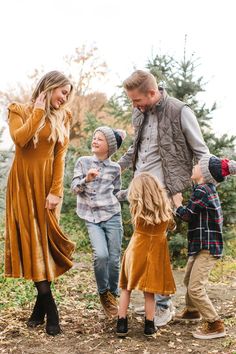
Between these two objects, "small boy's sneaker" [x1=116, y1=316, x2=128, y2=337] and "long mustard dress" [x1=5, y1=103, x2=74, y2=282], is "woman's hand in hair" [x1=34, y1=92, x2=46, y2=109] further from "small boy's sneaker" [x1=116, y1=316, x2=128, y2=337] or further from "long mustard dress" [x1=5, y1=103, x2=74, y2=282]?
"small boy's sneaker" [x1=116, y1=316, x2=128, y2=337]

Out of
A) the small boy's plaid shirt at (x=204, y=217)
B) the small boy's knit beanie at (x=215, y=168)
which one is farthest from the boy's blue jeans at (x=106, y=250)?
the small boy's knit beanie at (x=215, y=168)

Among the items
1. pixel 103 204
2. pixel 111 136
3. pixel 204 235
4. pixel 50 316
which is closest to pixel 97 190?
pixel 103 204

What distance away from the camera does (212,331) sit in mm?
4777

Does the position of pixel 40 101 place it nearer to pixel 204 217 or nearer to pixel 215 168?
pixel 215 168

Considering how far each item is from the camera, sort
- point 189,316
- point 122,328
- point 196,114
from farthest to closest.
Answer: point 196,114 < point 189,316 < point 122,328

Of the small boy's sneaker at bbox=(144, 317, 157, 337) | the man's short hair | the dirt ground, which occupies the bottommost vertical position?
the dirt ground

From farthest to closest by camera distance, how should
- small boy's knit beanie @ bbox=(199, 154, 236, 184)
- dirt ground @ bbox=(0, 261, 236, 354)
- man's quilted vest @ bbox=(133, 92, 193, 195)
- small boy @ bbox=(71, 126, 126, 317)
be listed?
small boy @ bbox=(71, 126, 126, 317) → man's quilted vest @ bbox=(133, 92, 193, 195) → small boy's knit beanie @ bbox=(199, 154, 236, 184) → dirt ground @ bbox=(0, 261, 236, 354)

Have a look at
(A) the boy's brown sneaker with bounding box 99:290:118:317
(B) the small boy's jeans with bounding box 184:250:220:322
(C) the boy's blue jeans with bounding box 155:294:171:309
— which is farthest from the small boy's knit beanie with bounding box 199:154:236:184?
(A) the boy's brown sneaker with bounding box 99:290:118:317

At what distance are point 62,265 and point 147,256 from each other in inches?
33.3

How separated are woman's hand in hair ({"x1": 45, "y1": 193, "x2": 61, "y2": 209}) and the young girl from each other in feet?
2.18

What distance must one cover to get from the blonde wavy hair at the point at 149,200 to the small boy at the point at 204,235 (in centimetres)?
21

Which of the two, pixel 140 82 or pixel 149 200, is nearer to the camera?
pixel 149 200

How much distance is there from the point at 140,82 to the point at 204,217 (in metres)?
1.32

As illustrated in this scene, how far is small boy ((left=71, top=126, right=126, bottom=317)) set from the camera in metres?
5.24
